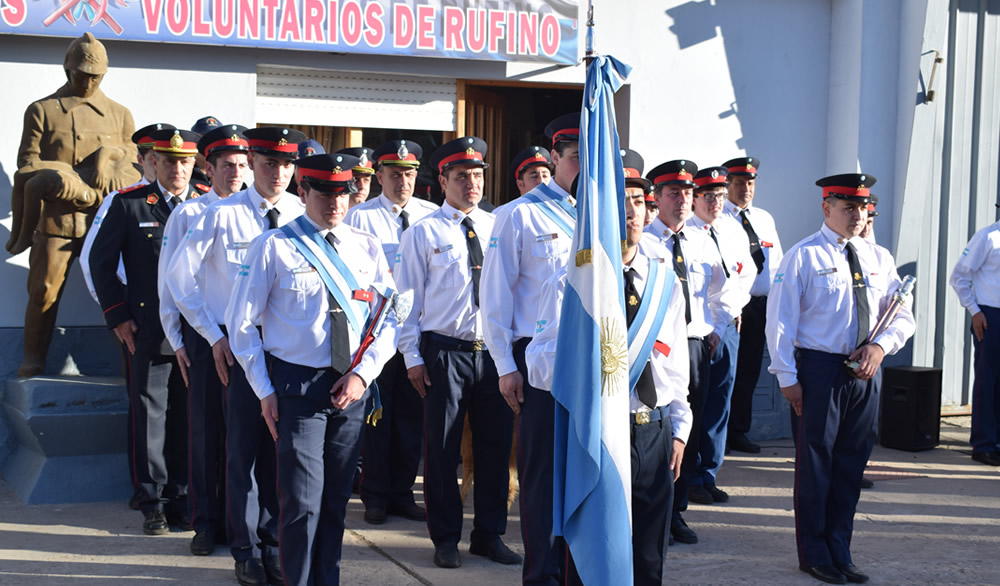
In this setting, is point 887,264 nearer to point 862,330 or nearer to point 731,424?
point 862,330

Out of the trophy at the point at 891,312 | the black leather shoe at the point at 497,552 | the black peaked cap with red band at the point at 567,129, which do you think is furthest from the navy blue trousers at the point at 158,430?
the trophy at the point at 891,312

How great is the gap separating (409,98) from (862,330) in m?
4.52

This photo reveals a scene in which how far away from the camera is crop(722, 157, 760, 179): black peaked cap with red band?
8461 millimetres

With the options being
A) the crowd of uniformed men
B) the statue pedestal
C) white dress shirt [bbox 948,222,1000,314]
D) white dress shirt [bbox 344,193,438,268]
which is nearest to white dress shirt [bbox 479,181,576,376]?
the crowd of uniformed men

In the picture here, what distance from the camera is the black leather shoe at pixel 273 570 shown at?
5.15m

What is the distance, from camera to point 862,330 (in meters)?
5.48

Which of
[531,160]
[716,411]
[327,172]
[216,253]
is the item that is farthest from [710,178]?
[327,172]

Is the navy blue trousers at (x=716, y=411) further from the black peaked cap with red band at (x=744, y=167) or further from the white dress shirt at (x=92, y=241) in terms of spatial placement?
the white dress shirt at (x=92, y=241)

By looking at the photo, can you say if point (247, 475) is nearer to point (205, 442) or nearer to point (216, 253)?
point (205, 442)

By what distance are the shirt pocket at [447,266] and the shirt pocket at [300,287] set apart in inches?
58.7

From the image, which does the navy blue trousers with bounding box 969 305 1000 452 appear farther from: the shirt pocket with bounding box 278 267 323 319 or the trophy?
the shirt pocket with bounding box 278 267 323 319

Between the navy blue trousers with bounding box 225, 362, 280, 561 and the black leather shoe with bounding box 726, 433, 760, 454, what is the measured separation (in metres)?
4.62

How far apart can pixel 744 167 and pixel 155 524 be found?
16.8ft

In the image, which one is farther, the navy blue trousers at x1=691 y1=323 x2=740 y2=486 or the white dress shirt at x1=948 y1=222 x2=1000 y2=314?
the white dress shirt at x1=948 y1=222 x2=1000 y2=314
